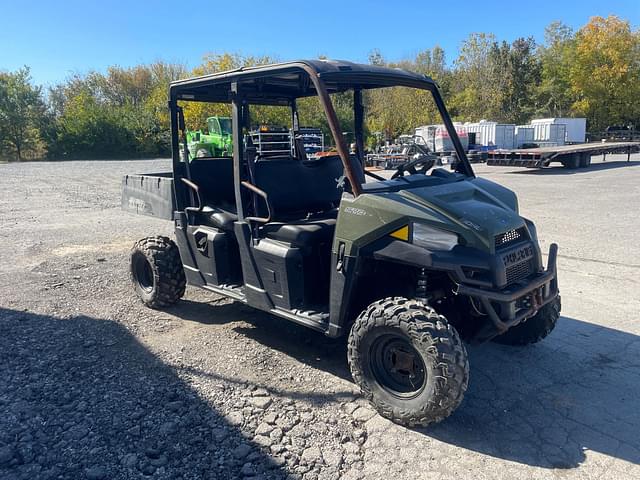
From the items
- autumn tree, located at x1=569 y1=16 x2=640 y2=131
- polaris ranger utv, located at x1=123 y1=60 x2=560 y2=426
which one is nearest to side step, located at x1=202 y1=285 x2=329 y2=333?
polaris ranger utv, located at x1=123 y1=60 x2=560 y2=426

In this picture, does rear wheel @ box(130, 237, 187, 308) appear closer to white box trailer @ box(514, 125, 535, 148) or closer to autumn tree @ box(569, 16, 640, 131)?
white box trailer @ box(514, 125, 535, 148)

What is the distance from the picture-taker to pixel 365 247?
10.7 ft

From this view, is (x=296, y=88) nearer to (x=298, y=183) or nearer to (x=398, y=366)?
(x=298, y=183)

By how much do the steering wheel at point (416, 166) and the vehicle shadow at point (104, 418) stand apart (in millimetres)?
2196

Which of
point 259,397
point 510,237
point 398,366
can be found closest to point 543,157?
point 510,237

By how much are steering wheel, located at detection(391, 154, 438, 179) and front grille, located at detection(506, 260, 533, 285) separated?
1.06 meters

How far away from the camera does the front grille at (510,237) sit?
10.6 feet

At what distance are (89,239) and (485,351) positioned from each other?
6967 millimetres

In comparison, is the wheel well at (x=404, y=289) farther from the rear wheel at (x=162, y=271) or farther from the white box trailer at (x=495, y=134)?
the white box trailer at (x=495, y=134)

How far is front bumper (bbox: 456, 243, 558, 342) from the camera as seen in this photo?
9.86 feet

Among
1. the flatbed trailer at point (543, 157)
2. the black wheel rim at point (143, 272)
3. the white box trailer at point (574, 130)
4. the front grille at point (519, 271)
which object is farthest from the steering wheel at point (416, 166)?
the white box trailer at point (574, 130)

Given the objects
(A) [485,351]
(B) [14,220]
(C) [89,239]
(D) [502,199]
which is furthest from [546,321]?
(B) [14,220]

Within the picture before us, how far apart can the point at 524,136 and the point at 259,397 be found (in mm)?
32057

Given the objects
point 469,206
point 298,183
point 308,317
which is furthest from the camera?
point 298,183
